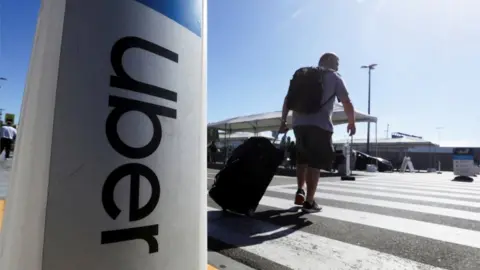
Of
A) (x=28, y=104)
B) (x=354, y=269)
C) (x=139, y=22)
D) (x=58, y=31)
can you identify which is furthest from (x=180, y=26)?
(x=354, y=269)

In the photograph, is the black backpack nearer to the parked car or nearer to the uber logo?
the uber logo

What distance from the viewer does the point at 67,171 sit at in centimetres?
63

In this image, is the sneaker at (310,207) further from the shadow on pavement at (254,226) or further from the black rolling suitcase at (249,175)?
the black rolling suitcase at (249,175)

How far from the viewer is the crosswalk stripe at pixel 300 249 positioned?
1.72 m

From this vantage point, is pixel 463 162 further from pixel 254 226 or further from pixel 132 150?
pixel 132 150

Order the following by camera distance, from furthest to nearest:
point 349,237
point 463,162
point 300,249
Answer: point 463,162 < point 349,237 < point 300,249

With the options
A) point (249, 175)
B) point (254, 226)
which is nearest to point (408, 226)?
point (254, 226)

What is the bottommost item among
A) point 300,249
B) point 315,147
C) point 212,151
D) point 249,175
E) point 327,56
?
point 300,249

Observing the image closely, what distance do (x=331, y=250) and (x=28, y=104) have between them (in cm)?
178

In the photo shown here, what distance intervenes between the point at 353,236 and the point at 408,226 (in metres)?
0.61

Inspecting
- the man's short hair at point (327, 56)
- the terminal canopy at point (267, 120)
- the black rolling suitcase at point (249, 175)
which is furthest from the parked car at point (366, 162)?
the black rolling suitcase at point (249, 175)

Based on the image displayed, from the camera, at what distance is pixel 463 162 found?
9.49 metres

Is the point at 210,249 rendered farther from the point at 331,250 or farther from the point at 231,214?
the point at 231,214

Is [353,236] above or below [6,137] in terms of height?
below
